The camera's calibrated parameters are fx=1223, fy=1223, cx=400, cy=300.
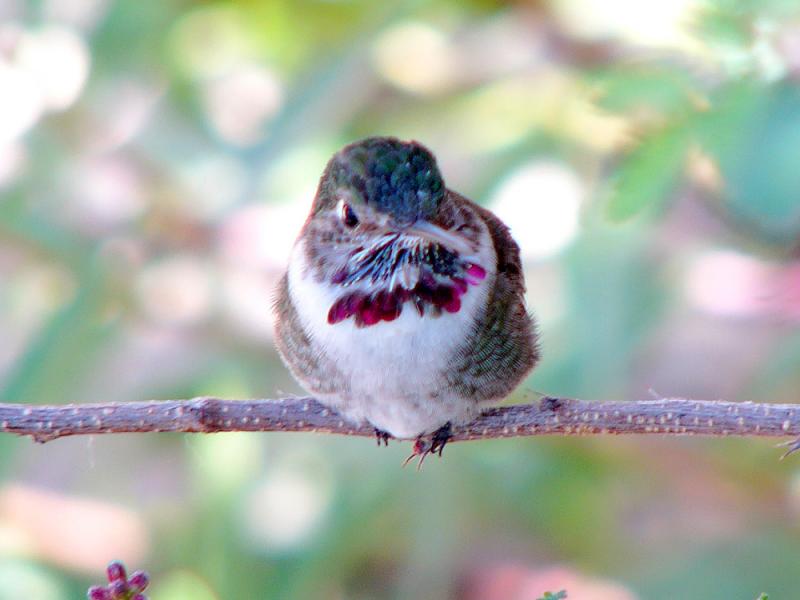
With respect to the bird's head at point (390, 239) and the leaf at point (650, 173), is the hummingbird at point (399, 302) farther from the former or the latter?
the leaf at point (650, 173)

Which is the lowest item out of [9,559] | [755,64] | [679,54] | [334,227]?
[9,559]

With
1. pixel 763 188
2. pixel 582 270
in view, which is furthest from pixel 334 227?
pixel 582 270

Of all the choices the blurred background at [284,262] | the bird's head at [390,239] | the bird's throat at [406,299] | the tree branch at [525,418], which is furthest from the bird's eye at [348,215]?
the blurred background at [284,262]

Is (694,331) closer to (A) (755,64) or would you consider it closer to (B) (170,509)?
(B) (170,509)

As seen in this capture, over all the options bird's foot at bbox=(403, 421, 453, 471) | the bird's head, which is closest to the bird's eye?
the bird's head

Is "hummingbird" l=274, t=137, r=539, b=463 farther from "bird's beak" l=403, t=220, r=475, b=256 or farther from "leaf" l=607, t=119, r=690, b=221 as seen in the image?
"leaf" l=607, t=119, r=690, b=221

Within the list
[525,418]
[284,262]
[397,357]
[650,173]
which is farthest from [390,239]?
[284,262]

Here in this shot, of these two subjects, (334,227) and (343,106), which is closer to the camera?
(334,227)

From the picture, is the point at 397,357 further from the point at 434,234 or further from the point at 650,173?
the point at 650,173

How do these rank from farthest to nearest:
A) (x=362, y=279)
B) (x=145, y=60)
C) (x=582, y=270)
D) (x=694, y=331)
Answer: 1. (x=694, y=331)
2. (x=145, y=60)
3. (x=582, y=270)
4. (x=362, y=279)
